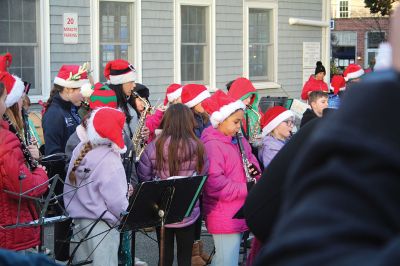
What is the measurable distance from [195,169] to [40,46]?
7116mm

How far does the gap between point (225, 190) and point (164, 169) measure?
59cm

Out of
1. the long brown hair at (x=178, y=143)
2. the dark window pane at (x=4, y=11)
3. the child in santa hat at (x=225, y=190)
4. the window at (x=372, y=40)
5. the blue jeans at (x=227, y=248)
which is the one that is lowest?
the blue jeans at (x=227, y=248)

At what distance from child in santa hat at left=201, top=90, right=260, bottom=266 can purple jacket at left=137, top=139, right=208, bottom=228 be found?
13 centimetres

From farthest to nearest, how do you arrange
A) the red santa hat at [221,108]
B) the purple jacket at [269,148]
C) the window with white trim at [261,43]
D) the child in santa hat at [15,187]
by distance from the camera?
1. the window with white trim at [261,43]
2. the purple jacket at [269,148]
3. the red santa hat at [221,108]
4. the child in santa hat at [15,187]

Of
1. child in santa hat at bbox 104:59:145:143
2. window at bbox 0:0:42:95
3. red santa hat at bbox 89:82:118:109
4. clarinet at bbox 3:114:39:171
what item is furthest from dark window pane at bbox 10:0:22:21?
clarinet at bbox 3:114:39:171

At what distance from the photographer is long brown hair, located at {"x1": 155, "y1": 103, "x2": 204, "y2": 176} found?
6.64m

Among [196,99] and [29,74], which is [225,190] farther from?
[29,74]

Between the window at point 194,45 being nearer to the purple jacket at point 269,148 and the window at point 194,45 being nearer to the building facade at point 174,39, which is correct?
the building facade at point 174,39

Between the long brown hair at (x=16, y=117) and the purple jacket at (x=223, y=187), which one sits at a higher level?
the long brown hair at (x=16, y=117)

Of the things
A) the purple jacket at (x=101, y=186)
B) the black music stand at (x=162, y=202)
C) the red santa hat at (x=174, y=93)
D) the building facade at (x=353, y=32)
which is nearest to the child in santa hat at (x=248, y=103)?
the red santa hat at (x=174, y=93)

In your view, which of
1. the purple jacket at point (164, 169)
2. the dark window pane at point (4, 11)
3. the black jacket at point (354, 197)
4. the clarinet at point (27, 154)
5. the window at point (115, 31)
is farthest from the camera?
the window at point (115, 31)

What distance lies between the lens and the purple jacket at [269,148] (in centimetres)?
751

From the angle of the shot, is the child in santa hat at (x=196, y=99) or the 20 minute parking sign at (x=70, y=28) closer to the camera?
the child in santa hat at (x=196, y=99)

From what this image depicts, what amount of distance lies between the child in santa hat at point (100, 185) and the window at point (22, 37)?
274 inches
